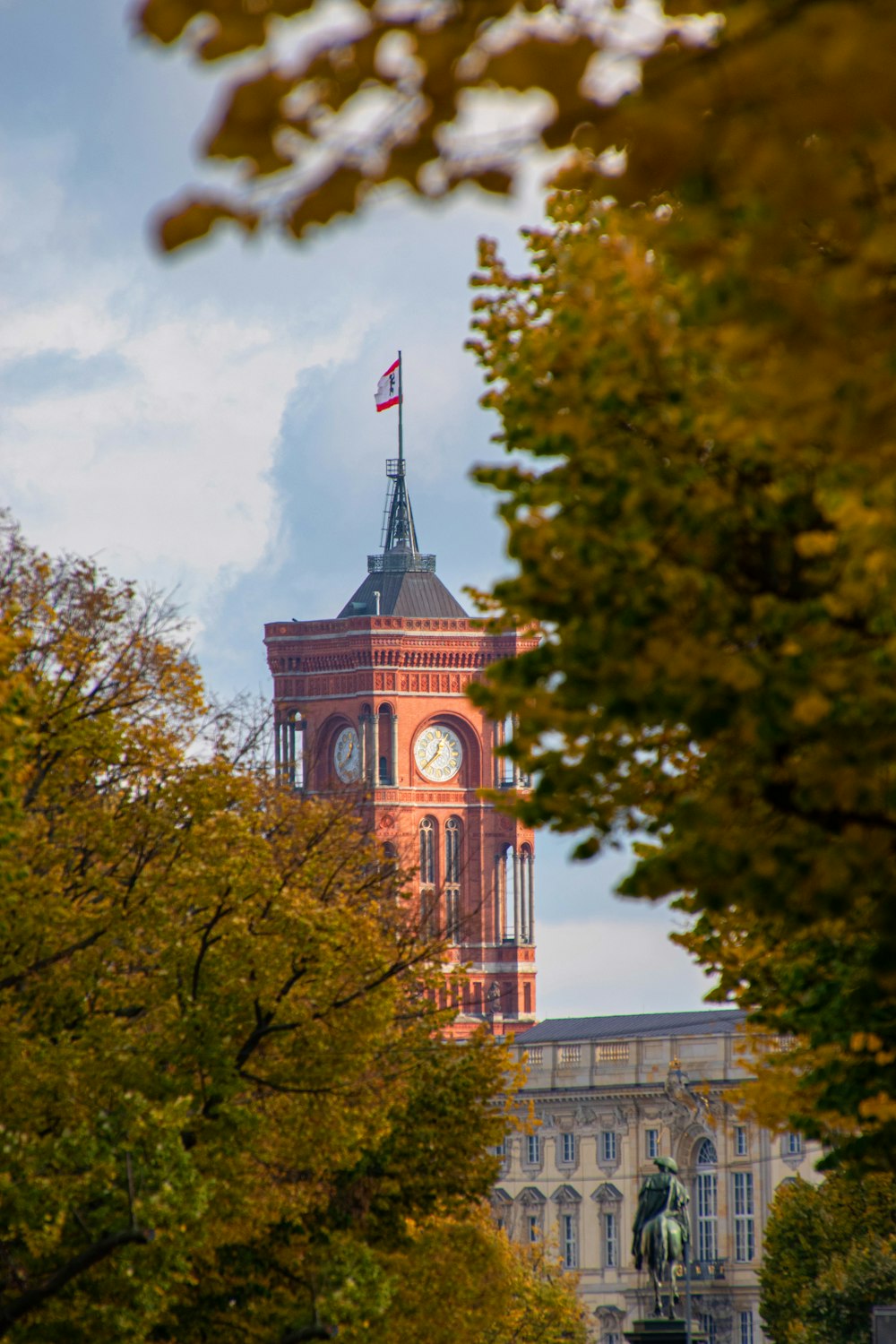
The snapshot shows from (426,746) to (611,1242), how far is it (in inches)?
2155

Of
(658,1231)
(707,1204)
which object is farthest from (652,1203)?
(707,1204)

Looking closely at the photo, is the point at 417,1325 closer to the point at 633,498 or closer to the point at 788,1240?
the point at 633,498

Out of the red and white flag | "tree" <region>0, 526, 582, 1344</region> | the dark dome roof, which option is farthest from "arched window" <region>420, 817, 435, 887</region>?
"tree" <region>0, 526, 582, 1344</region>

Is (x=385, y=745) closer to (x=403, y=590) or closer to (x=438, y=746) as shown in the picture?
(x=438, y=746)

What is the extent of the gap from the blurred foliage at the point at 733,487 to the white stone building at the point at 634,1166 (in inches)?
3434

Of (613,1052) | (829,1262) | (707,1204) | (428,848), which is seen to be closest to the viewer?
(829,1262)

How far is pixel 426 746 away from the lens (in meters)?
153

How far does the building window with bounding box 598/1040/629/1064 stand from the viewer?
352 ft

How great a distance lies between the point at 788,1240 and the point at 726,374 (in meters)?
60.5

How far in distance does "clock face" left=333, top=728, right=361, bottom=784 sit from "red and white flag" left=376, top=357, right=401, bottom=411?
78.0 ft

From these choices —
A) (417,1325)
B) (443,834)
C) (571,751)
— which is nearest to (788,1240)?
(417,1325)

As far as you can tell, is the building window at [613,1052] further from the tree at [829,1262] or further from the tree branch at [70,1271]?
the tree branch at [70,1271]

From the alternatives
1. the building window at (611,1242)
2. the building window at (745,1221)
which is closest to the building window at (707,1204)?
the building window at (745,1221)

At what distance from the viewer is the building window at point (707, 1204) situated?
3900 inches
